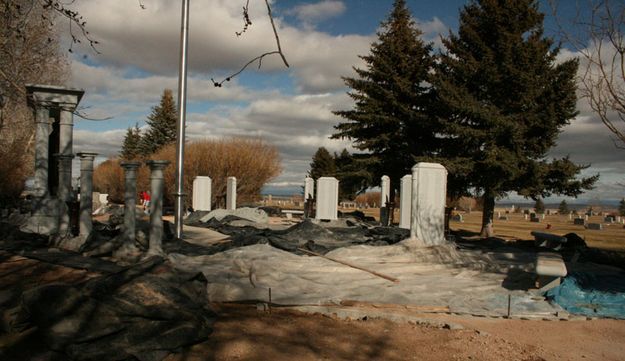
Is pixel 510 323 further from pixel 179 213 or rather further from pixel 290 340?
pixel 179 213

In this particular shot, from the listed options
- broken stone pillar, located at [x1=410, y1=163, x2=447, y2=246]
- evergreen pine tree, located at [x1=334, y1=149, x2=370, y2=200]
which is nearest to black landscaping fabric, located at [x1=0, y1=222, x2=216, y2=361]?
broken stone pillar, located at [x1=410, y1=163, x2=447, y2=246]

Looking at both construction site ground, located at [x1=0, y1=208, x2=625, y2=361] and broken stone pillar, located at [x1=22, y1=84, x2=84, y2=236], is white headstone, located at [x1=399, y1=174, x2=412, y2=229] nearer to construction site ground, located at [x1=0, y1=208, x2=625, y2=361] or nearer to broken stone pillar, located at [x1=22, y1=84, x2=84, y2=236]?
broken stone pillar, located at [x1=22, y1=84, x2=84, y2=236]

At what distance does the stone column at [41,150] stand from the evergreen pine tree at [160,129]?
4130 centimetres

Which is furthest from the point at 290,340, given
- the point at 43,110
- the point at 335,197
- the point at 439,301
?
the point at 335,197

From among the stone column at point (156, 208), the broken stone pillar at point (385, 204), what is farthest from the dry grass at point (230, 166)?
the stone column at point (156, 208)

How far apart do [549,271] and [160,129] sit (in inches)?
2036

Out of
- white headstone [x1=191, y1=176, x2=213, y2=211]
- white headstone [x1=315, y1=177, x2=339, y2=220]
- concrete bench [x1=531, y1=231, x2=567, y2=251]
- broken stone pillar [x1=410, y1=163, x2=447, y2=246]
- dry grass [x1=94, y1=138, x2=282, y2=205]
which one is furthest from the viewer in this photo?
dry grass [x1=94, y1=138, x2=282, y2=205]

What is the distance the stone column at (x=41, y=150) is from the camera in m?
13.1

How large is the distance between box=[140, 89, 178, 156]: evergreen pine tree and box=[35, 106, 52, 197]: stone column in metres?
41.3

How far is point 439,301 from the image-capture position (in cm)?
738

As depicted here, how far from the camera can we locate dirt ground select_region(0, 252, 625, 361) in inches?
198

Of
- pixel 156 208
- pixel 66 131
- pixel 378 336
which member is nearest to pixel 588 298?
pixel 378 336

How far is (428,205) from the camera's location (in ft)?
40.0

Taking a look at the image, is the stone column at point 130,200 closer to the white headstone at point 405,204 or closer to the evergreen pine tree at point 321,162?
the white headstone at point 405,204
